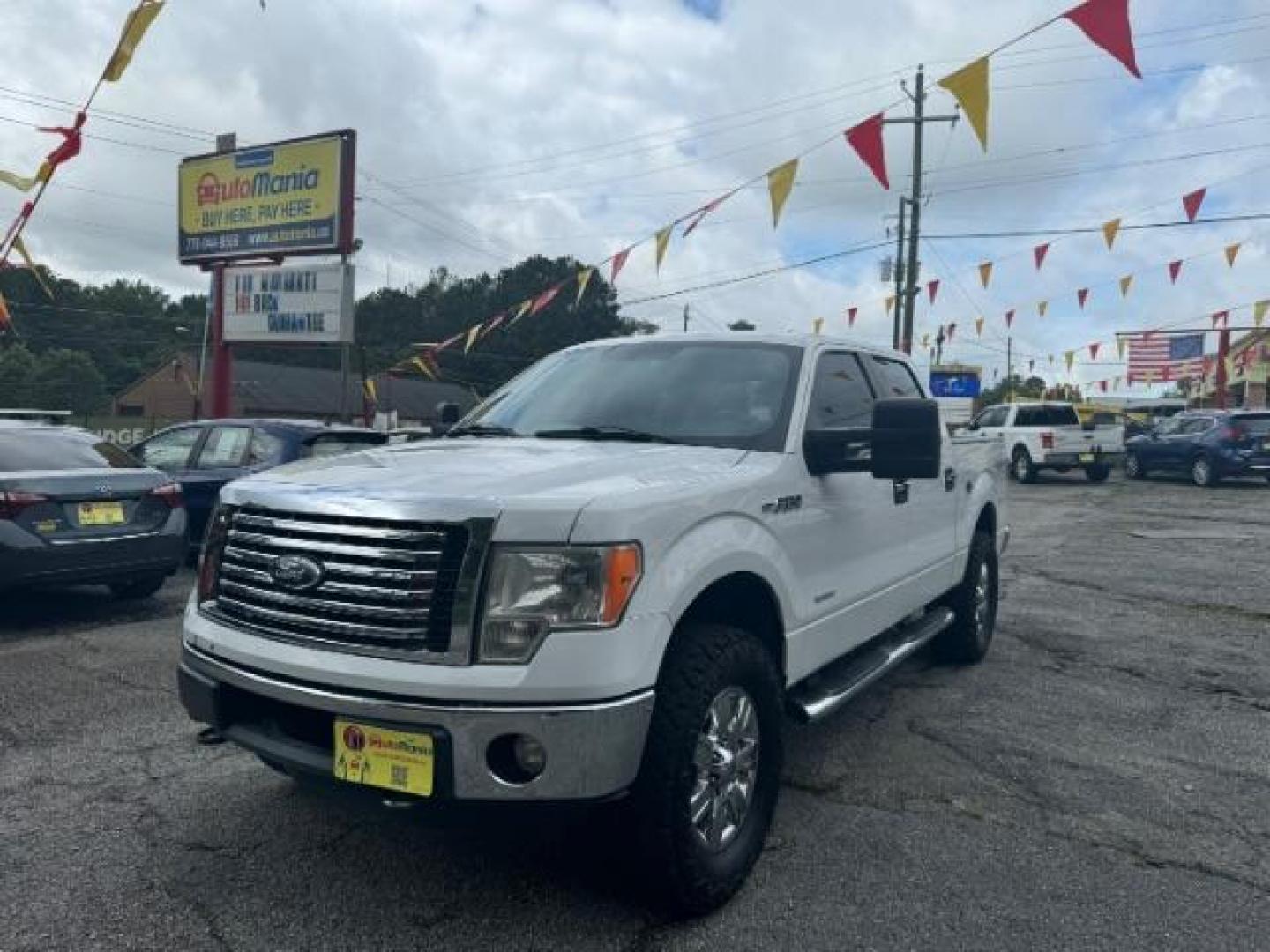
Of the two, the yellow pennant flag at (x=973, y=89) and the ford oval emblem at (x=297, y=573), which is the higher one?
the yellow pennant flag at (x=973, y=89)

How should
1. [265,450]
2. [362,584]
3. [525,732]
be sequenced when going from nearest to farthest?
[525,732], [362,584], [265,450]

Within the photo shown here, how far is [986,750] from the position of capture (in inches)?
175

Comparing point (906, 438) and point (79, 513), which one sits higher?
point (906, 438)

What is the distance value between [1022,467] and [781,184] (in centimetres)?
1336

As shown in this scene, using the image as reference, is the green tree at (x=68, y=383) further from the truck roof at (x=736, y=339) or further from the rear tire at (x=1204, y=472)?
the truck roof at (x=736, y=339)

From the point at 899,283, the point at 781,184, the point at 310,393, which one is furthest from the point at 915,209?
the point at 310,393

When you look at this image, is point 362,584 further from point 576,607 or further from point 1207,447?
point 1207,447

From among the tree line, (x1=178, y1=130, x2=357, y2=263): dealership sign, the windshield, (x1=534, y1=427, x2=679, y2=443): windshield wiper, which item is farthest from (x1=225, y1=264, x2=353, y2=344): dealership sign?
the tree line

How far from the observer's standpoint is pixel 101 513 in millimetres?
6691

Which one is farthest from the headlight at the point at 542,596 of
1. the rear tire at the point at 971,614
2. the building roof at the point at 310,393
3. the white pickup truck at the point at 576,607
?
the building roof at the point at 310,393

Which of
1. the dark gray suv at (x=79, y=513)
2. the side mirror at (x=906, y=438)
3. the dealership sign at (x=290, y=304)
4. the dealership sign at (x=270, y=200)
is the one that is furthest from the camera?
the dealership sign at (x=290, y=304)

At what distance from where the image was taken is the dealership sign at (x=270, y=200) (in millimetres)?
17516

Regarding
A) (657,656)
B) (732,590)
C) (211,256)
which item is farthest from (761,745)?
(211,256)

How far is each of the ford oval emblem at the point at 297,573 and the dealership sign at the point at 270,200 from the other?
1585cm
